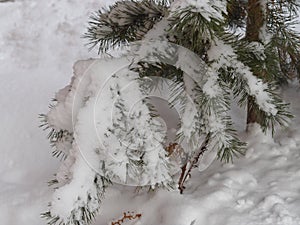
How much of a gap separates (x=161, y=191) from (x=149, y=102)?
276 mm

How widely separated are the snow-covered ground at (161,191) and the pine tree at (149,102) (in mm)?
104

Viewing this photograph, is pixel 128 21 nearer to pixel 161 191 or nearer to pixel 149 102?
pixel 149 102

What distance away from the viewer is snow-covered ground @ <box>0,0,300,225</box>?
120cm

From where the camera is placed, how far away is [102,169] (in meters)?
1.07

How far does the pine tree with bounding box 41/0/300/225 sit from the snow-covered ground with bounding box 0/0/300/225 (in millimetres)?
104

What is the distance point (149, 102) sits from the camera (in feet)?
3.76

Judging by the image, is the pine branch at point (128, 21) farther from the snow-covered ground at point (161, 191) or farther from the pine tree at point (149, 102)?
the snow-covered ground at point (161, 191)

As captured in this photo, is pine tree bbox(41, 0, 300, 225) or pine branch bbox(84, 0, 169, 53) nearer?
pine tree bbox(41, 0, 300, 225)

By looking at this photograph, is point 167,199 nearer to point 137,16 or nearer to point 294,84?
point 137,16

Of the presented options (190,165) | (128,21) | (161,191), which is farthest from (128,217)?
(128,21)

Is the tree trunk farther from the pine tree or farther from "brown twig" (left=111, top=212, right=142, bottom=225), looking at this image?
"brown twig" (left=111, top=212, right=142, bottom=225)

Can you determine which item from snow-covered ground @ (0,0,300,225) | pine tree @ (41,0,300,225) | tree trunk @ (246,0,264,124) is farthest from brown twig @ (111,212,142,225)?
tree trunk @ (246,0,264,124)

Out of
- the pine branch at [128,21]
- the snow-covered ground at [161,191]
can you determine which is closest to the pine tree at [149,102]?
the pine branch at [128,21]

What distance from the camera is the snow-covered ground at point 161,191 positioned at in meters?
1.20
